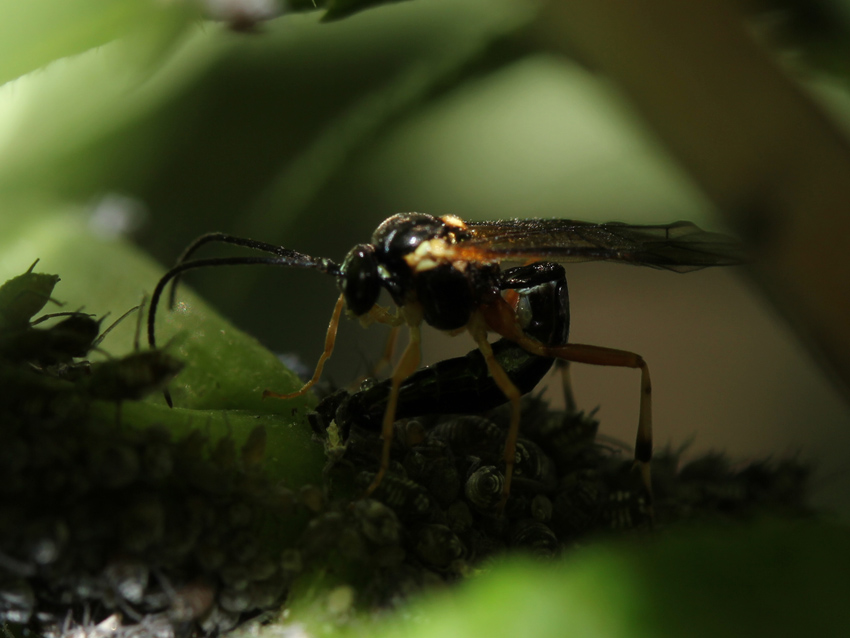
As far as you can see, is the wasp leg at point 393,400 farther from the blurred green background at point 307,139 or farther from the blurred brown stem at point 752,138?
the blurred brown stem at point 752,138

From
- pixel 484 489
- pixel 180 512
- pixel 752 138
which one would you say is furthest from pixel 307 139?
pixel 180 512

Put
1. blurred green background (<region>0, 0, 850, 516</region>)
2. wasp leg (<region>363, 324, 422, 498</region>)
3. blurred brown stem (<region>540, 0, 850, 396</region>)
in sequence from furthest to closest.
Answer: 1. blurred green background (<region>0, 0, 850, 516</region>)
2. blurred brown stem (<region>540, 0, 850, 396</region>)
3. wasp leg (<region>363, 324, 422, 498</region>)

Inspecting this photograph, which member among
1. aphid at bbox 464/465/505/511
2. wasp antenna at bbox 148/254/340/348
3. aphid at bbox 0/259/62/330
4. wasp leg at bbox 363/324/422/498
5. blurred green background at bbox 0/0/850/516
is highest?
blurred green background at bbox 0/0/850/516

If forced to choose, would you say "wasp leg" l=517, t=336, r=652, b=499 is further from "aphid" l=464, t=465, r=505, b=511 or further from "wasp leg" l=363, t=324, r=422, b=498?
"aphid" l=464, t=465, r=505, b=511

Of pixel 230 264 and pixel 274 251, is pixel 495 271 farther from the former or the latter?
pixel 230 264

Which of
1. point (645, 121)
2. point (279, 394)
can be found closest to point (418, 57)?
point (645, 121)

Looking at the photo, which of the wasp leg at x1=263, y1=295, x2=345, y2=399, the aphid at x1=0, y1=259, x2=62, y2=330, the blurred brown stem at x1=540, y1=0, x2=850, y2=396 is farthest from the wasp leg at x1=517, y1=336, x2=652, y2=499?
the aphid at x1=0, y1=259, x2=62, y2=330
